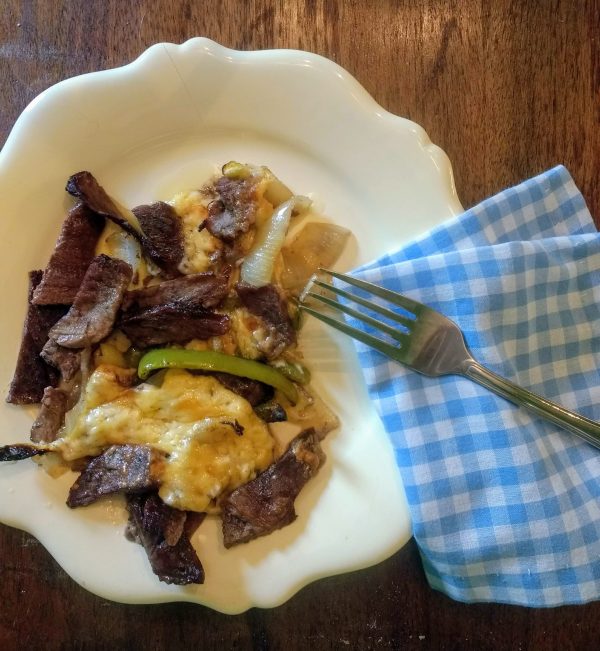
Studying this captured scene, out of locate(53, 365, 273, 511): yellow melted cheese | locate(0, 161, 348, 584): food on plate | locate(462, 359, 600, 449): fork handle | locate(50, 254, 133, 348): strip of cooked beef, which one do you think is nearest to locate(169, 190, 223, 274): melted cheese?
locate(0, 161, 348, 584): food on plate

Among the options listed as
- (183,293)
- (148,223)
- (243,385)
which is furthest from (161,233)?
(243,385)

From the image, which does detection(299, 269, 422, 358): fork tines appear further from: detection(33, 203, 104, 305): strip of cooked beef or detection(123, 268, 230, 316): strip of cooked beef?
detection(33, 203, 104, 305): strip of cooked beef

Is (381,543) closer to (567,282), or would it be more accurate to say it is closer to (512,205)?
(567,282)

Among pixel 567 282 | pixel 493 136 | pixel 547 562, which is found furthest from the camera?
pixel 493 136

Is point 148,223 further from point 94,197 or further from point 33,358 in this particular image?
point 33,358

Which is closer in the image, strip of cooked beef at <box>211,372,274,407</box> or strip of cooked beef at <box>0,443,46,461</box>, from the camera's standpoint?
strip of cooked beef at <box>0,443,46,461</box>

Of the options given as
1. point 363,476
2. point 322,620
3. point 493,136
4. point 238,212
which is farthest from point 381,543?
point 493,136
